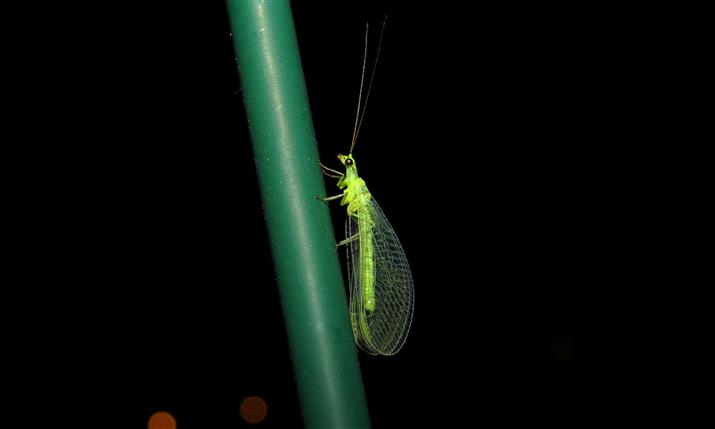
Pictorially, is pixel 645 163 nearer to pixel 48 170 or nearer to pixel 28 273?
pixel 48 170

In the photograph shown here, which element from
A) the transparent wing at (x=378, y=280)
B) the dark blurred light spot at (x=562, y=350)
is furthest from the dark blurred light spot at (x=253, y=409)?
the transparent wing at (x=378, y=280)

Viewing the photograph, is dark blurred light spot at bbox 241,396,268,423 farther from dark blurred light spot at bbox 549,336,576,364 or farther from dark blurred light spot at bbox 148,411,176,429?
dark blurred light spot at bbox 549,336,576,364

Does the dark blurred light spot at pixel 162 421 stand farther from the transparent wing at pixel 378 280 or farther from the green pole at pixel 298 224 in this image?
the green pole at pixel 298 224

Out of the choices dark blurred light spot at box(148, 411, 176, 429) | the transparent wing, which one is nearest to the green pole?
the transparent wing

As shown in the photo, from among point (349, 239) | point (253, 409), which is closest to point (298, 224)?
point (349, 239)

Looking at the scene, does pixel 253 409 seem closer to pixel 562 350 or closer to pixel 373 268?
pixel 562 350

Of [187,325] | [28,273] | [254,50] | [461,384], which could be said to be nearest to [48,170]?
[28,273]
